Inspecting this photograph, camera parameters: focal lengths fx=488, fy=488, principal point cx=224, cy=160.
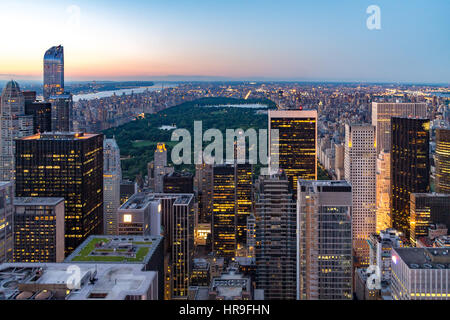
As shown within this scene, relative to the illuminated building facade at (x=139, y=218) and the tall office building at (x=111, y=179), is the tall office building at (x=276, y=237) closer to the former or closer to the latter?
the illuminated building facade at (x=139, y=218)

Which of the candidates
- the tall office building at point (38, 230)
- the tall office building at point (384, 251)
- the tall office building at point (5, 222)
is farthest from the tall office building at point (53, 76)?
the tall office building at point (384, 251)

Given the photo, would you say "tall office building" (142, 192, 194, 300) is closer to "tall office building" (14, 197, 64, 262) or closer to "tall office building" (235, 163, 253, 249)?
"tall office building" (235, 163, 253, 249)

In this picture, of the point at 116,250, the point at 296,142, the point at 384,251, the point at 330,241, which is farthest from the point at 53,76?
the point at 384,251

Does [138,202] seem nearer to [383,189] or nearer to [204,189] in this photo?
[204,189]
